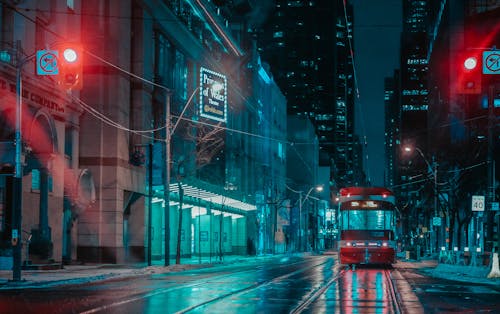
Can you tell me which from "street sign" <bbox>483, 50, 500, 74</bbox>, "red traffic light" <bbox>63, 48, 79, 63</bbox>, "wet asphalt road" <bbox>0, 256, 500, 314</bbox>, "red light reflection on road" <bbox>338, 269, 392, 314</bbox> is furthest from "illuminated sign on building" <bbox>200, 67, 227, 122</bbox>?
"street sign" <bbox>483, 50, 500, 74</bbox>

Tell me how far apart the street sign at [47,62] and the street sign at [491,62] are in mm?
15688

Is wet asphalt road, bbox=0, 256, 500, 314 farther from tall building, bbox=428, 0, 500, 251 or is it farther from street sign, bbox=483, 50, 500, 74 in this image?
street sign, bbox=483, 50, 500, 74

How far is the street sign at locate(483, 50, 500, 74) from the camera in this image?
65.7 feet

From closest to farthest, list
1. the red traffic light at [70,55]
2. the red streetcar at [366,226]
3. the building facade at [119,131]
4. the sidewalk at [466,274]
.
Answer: the red traffic light at [70,55], the sidewalk at [466,274], the building facade at [119,131], the red streetcar at [366,226]

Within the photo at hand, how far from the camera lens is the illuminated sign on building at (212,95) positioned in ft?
195

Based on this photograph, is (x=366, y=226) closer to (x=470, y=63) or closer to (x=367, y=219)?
(x=367, y=219)

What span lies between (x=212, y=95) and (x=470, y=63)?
42641 millimetres

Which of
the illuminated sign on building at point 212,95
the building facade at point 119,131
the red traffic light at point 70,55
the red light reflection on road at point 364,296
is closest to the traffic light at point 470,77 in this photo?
the red light reflection on road at point 364,296

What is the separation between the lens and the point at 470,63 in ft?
63.1

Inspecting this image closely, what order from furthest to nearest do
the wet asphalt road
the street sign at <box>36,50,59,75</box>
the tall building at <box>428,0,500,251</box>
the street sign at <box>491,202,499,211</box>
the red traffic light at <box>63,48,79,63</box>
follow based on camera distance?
the tall building at <box>428,0,500,251</box> < the street sign at <box>491,202,499,211</box> < the street sign at <box>36,50,59,75</box> < the red traffic light at <box>63,48,79,63</box> < the wet asphalt road

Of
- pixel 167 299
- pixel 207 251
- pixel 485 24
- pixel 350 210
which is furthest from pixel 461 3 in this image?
pixel 167 299

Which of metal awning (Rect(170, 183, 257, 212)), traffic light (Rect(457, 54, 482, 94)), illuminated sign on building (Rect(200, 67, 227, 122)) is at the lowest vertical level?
metal awning (Rect(170, 183, 257, 212))

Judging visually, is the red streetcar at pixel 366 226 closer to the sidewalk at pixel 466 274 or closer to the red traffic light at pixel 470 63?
the sidewalk at pixel 466 274

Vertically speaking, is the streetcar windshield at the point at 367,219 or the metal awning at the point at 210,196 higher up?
the metal awning at the point at 210,196
